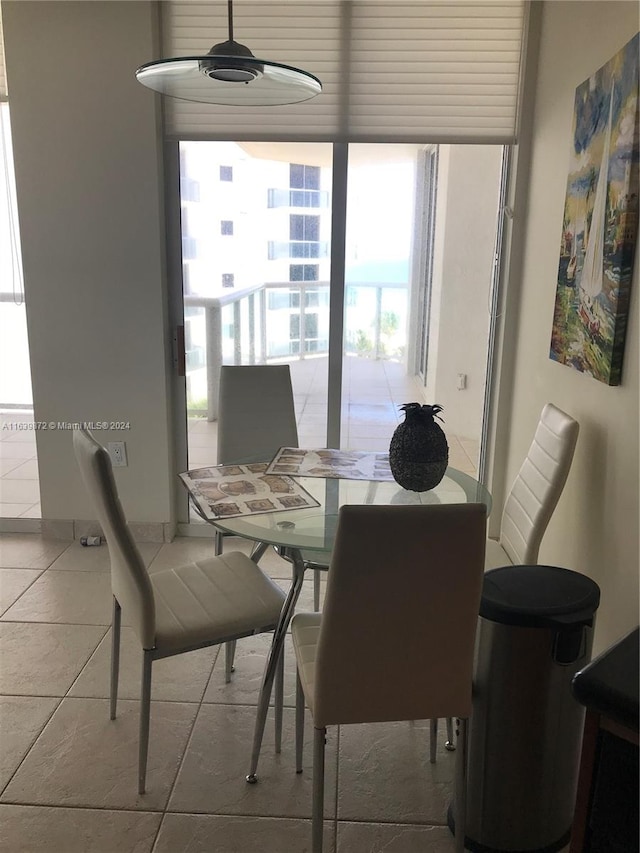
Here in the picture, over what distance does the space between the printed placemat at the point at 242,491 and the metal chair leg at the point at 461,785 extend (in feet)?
2.39

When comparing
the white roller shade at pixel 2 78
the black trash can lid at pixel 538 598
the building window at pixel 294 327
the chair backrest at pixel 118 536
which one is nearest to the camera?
the black trash can lid at pixel 538 598

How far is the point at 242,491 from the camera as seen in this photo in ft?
6.83

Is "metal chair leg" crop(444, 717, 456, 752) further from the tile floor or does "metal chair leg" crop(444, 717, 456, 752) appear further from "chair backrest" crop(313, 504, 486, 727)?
"chair backrest" crop(313, 504, 486, 727)

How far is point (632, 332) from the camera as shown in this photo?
1812 millimetres

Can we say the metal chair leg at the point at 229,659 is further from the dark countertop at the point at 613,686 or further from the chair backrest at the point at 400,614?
the dark countertop at the point at 613,686

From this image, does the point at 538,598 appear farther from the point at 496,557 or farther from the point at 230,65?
the point at 230,65

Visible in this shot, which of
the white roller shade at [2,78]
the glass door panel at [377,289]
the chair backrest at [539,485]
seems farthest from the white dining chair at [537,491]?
the white roller shade at [2,78]

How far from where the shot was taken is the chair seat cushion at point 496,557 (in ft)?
7.42

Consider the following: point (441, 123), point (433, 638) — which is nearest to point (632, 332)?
point (433, 638)

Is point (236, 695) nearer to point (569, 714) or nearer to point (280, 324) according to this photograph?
point (569, 714)

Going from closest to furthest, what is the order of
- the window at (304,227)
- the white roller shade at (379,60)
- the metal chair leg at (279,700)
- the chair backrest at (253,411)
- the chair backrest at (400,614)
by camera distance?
1. the chair backrest at (400,614)
2. the metal chair leg at (279,700)
3. the chair backrest at (253,411)
4. the white roller shade at (379,60)
5. the window at (304,227)

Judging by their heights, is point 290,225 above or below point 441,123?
below

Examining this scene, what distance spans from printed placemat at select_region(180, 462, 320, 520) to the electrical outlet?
4.14 ft

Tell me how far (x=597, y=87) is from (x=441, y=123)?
1.08 metres
